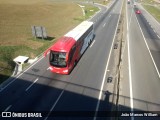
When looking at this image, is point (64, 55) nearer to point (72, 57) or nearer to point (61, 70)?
point (72, 57)

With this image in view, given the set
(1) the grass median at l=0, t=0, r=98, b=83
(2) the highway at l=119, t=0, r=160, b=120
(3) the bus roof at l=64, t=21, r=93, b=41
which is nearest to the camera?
(2) the highway at l=119, t=0, r=160, b=120

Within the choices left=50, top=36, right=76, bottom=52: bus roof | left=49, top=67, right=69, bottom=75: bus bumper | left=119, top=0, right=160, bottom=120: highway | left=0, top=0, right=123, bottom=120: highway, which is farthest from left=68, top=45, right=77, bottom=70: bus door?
left=119, top=0, right=160, bottom=120: highway

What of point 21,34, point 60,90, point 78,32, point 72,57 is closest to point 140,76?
point 72,57

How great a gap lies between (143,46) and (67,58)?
20032 millimetres

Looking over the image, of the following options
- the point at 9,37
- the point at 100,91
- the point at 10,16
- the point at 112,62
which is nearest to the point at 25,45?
the point at 9,37

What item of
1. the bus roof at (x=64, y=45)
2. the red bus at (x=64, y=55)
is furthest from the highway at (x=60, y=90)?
the bus roof at (x=64, y=45)

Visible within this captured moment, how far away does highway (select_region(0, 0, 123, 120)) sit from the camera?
2180 cm

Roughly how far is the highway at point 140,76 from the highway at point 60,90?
65.1 inches

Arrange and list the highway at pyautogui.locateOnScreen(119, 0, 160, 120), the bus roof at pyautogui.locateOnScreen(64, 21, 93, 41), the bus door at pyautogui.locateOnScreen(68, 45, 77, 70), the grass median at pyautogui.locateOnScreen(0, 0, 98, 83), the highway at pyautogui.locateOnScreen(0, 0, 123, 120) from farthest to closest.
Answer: the grass median at pyautogui.locateOnScreen(0, 0, 98, 83), the bus roof at pyautogui.locateOnScreen(64, 21, 93, 41), the bus door at pyautogui.locateOnScreen(68, 45, 77, 70), the highway at pyautogui.locateOnScreen(119, 0, 160, 120), the highway at pyautogui.locateOnScreen(0, 0, 123, 120)

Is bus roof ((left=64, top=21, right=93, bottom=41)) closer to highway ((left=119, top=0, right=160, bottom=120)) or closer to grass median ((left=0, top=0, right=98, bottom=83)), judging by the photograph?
grass median ((left=0, top=0, right=98, bottom=83))

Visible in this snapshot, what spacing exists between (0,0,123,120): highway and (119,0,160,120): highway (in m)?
1.65

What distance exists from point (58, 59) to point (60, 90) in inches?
171

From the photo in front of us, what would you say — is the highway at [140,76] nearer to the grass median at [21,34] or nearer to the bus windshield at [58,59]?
the bus windshield at [58,59]

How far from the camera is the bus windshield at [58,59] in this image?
88.8ft
